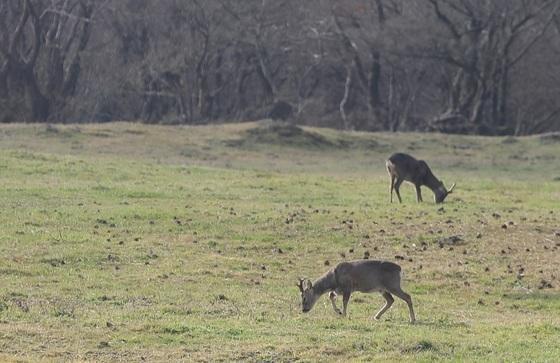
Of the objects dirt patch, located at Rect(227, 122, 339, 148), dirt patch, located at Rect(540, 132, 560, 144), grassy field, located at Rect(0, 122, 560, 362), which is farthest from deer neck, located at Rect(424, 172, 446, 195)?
dirt patch, located at Rect(540, 132, 560, 144)

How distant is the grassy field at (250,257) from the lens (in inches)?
582

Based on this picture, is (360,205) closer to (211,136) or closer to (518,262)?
(518,262)

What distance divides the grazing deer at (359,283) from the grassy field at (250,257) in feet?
0.93

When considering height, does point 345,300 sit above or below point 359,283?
below

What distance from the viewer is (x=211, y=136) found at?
4516 cm

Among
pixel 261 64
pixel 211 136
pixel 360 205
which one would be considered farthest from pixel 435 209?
pixel 261 64

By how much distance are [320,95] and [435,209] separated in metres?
44.0

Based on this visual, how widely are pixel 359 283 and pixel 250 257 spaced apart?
5.59 meters

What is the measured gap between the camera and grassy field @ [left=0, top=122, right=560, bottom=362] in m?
14.8

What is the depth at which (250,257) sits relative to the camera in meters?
22.0

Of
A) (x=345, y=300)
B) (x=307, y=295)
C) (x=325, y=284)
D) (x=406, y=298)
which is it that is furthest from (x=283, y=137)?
(x=406, y=298)

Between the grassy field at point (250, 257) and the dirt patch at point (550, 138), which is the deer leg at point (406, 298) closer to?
the grassy field at point (250, 257)

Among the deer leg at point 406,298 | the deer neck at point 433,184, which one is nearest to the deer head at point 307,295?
the deer leg at point 406,298

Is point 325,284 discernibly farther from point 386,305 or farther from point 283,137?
point 283,137
